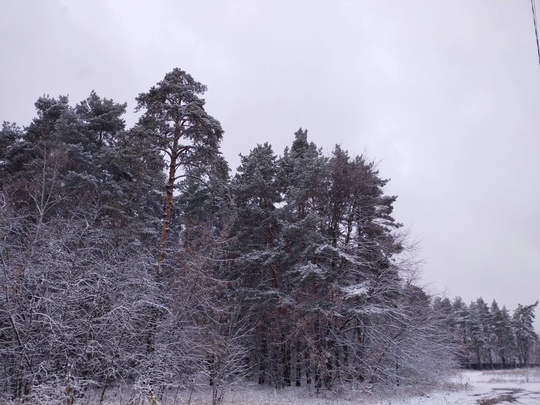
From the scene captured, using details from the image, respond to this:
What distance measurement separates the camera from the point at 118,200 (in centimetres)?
1820

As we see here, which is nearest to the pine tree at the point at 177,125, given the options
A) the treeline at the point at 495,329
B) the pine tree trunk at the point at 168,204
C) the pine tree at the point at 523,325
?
the pine tree trunk at the point at 168,204

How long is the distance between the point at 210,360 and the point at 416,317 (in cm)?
1126

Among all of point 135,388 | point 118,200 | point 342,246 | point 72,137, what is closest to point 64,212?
point 118,200

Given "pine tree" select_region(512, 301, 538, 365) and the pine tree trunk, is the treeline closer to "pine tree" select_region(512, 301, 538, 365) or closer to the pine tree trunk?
"pine tree" select_region(512, 301, 538, 365)

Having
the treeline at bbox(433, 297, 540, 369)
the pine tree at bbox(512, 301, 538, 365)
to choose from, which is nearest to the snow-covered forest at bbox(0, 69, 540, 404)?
the treeline at bbox(433, 297, 540, 369)

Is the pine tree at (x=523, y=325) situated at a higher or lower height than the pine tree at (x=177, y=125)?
lower

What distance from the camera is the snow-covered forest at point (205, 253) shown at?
10.8 m

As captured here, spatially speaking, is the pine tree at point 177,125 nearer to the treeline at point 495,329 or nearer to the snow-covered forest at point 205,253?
the snow-covered forest at point 205,253

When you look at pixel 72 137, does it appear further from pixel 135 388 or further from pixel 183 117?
pixel 135 388

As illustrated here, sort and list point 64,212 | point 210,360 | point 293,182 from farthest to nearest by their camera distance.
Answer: point 293,182 → point 64,212 → point 210,360

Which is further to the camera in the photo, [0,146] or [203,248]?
[0,146]

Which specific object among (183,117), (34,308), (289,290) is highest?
(183,117)

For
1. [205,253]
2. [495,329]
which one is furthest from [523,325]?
[205,253]

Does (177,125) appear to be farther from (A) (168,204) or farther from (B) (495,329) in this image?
(B) (495,329)
